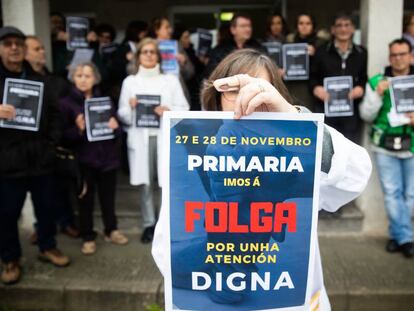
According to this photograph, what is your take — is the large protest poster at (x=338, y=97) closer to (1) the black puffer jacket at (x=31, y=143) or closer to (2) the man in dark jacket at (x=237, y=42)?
(2) the man in dark jacket at (x=237, y=42)

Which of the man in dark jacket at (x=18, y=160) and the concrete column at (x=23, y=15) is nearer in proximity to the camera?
the man in dark jacket at (x=18, y=160)

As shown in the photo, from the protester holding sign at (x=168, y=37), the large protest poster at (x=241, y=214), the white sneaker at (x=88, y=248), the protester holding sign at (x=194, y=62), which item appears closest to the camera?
the large protest poster at (x=241, y=214)

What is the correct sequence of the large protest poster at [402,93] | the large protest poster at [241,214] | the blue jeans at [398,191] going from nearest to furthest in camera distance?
the large protest poster at [241,214], the large protest poster at [402,93], the blue jeans at [398,191]

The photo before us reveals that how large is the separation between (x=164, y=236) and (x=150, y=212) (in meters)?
3.70

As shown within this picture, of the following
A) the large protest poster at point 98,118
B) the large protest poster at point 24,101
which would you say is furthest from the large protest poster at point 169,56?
the large protest poster at point 24,101

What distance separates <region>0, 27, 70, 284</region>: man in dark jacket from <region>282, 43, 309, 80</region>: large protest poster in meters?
2.41

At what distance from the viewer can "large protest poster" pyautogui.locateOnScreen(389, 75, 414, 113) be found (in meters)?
4.72

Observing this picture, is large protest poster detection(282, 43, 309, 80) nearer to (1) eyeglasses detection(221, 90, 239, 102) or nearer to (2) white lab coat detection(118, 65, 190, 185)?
(2) white lab coat detection(118, 65, 190, 185)

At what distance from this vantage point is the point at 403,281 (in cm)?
433

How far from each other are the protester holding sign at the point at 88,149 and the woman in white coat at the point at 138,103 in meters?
0.20

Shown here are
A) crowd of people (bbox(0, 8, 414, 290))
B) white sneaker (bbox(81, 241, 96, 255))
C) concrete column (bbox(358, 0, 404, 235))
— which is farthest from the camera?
concrete column (bbox(358, 0, 404, 235))

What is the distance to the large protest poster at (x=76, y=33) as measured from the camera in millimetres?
5984

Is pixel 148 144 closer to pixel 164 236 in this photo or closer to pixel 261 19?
pixel 164 236

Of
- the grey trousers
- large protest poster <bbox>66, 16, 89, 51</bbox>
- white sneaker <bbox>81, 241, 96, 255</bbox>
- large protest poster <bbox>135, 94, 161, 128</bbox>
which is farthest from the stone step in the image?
large protest poster <bbox>66, 16, 89, 51</bbox>
